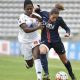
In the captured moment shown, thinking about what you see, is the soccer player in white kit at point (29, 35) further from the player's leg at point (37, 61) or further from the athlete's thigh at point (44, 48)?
the athlete's thigh at point (44, 48)

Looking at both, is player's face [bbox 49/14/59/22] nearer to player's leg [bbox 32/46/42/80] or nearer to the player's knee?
the player's knee

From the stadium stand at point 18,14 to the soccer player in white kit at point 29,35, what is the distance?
20.0m

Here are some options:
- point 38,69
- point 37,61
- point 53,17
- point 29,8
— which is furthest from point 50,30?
point 38,69

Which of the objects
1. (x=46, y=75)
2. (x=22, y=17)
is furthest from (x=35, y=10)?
(x=46, y=75)

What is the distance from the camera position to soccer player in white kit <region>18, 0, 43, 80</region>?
1048 centimetres

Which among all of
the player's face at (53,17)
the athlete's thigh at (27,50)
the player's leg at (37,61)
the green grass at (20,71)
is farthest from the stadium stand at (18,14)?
the player's leg at (37,61)

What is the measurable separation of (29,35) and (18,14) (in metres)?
22.7

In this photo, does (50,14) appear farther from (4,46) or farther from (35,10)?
(4,46)

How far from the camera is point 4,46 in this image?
29.4m

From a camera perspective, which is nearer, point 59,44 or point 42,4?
point 59,44

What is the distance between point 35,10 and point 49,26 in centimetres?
64

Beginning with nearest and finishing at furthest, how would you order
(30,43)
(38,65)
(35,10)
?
(38,65) → (30,43) → (35,10)

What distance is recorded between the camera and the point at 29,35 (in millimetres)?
10953

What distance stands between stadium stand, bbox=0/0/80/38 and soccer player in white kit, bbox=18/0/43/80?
2002 centimetres
